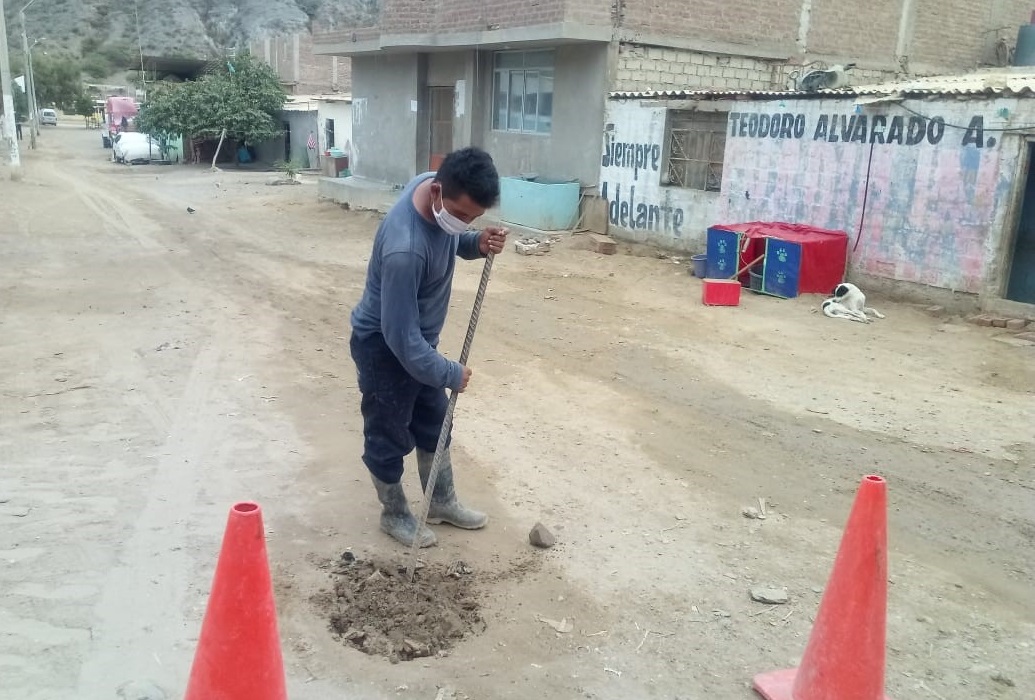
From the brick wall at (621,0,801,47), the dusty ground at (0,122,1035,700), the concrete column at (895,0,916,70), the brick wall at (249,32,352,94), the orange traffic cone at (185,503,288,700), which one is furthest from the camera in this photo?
the brick wall at (249,32,352,94)

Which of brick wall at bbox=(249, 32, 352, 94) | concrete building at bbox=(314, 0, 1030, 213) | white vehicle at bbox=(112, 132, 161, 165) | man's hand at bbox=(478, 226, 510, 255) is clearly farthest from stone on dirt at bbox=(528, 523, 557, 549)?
brick wall at bbox=(249, 32, 352, 94)

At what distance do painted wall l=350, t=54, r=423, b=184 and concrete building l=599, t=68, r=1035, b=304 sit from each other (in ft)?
21.3

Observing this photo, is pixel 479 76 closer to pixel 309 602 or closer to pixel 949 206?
pixel 949 206

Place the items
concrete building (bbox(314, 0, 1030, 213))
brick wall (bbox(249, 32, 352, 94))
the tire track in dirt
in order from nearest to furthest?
the tire track in dirt, concrete building (bbox(314, 0, 1030, 213)), brick wall (bbox(249, 32, 352, 94))

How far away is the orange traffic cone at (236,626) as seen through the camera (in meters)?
2.29

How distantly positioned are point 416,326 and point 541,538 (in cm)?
118

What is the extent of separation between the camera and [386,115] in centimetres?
1938

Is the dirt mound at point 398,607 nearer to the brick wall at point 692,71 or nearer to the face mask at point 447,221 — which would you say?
the face mask at point 447,221

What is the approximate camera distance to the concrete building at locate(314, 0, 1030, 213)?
13844 millimetres

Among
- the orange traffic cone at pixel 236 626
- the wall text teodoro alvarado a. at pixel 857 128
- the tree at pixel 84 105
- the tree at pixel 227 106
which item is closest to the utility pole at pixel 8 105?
the tree at pixel 227 106

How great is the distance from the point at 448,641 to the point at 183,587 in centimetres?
109

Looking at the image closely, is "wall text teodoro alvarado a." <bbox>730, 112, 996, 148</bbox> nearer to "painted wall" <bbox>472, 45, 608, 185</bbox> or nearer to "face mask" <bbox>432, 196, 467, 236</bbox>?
"painted wall" <bbox>472, 45, 608, 185</bbox>

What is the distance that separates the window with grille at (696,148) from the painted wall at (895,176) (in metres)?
0.56

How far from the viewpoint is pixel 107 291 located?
922 cm
